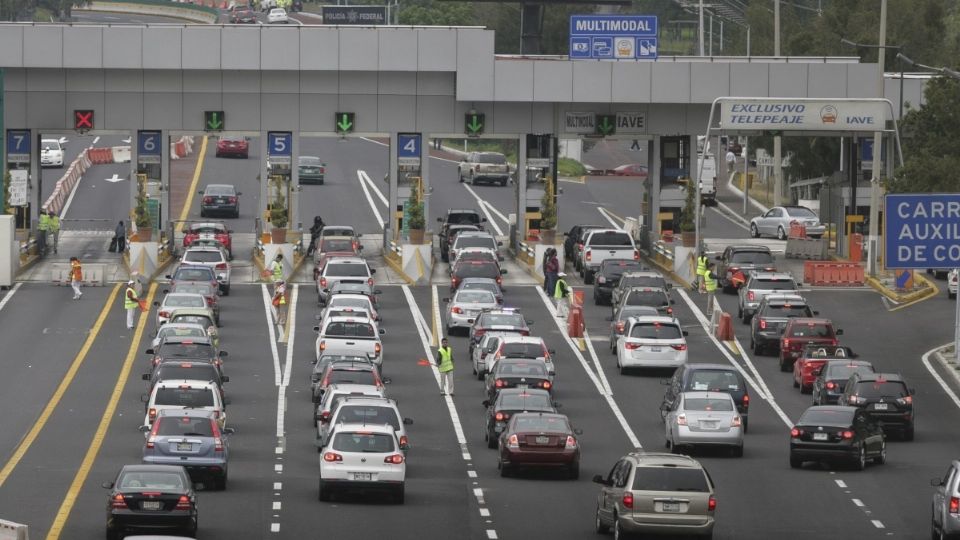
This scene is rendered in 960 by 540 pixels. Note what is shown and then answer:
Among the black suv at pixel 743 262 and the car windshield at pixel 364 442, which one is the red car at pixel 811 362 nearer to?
the black suv at pixel 743 262

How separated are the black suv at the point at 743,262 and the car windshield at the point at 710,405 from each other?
2474 centimetres

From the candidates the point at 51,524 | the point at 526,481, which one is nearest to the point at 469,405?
the point at 526,481

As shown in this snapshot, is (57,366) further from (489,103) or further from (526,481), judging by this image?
(489,103)

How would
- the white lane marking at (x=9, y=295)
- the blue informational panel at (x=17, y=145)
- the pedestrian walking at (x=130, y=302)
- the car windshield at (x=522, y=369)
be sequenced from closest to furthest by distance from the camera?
the car windshield at (x=522, y=369) → the pedestrian walking at (x=130, y=302) → the white lane marking at (x=9, y=295) → the blue informational panel at (x=17, y=145)

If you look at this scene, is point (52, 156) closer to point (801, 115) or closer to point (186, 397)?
point (801, 115)

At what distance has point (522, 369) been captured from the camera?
1827 inches

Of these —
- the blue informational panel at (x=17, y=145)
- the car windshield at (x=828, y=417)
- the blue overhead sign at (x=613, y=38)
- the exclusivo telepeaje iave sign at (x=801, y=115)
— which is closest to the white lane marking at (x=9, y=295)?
the blue informational panel at (x=17, y=145)

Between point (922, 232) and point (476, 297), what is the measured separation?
1549 centimetres

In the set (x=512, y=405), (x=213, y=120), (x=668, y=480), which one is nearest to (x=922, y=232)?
(x=512, y=405)

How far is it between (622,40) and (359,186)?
29.2 metres

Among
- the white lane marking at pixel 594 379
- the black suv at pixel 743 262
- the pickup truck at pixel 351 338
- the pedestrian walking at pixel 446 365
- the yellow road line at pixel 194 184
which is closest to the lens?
the white lane marking at pixel 594 379

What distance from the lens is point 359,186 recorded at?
103 m

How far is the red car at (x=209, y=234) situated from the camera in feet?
238

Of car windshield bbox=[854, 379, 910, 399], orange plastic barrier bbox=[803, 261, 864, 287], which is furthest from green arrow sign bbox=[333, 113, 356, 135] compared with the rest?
car windshield bbox=[854, 379, 910, 399]
